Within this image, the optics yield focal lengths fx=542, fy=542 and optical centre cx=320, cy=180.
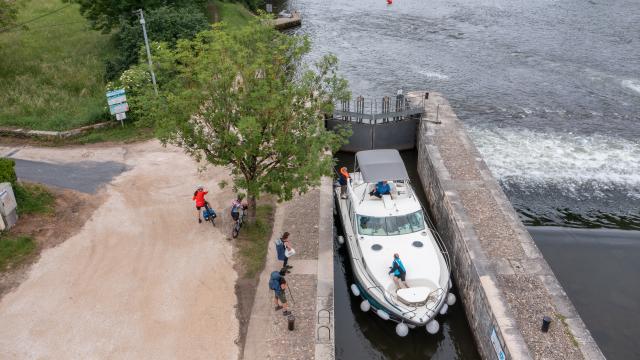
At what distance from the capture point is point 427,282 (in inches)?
668

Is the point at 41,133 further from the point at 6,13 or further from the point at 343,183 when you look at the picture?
the point at 343,183

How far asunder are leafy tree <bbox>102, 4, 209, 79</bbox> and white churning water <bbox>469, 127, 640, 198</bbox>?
62.1ft

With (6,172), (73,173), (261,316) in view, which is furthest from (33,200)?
(261,316)

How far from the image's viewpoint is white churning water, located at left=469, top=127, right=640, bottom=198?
1009 inches

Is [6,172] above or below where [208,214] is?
above

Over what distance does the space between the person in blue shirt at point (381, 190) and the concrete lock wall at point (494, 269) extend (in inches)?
99.2

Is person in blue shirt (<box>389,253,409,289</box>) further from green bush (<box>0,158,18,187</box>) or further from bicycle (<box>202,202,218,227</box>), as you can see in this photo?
green bush (<box>0,158,18,187</box>)

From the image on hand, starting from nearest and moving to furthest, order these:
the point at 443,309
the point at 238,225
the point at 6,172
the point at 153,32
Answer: the point at 443,309 → the point at 238,225 → the point at 6,172 → the point at 153,32

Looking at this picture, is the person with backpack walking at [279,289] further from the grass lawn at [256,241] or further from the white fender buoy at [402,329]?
the white fender buoy at [402,329]

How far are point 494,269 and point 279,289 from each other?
23.1ft

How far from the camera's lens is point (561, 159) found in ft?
90.6

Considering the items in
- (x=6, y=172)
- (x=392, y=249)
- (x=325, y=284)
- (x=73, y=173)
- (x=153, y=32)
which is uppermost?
(x=153, y=32)

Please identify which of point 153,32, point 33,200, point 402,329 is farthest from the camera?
point 153,32

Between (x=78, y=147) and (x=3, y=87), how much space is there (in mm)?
10077
